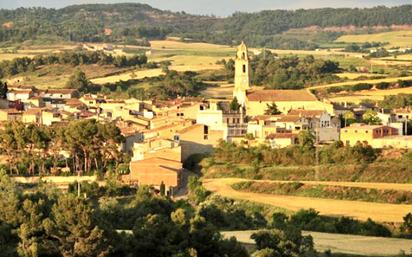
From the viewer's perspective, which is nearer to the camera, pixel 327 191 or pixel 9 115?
pixel 327 191

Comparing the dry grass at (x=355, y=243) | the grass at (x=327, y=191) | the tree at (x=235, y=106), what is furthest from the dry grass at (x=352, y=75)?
the dry grass at (x=355, y=243)

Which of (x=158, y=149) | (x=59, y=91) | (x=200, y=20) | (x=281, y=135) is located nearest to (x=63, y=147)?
(x=158, y=149)

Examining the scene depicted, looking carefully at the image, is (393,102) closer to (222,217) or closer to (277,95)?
(277,95)

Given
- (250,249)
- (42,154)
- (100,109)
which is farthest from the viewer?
(100,109)

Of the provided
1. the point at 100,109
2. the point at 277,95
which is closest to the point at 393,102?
the point at 277,95

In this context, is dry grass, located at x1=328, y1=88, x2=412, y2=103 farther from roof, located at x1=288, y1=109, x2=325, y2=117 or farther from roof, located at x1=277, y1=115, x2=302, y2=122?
roof, located at x1=277, y1=115, x2=302, y2=122

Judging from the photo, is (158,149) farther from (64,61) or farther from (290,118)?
(64,61)
